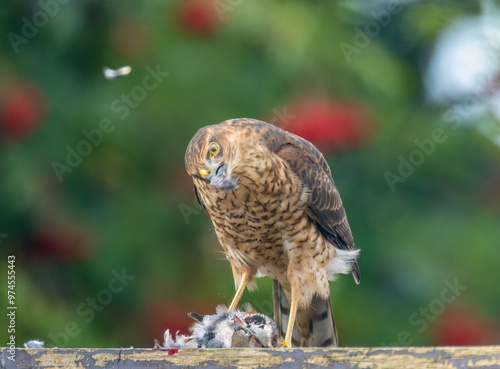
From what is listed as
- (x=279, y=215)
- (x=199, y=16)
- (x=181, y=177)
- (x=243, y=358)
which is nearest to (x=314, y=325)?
(x=279, y=215)

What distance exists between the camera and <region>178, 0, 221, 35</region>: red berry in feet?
14.1

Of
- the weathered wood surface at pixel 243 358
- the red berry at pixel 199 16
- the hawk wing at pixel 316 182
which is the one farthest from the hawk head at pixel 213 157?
the red berry at pixel 199 16

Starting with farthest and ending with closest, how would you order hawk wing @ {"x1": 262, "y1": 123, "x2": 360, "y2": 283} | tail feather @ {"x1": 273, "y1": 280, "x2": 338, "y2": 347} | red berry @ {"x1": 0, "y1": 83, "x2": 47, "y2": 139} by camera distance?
1. red berry @ {"x1": 0, "y1": 83, "x2": 47, "y2": 139}
2. tail feather @ {"x1": 273, "y1": 280, "x2": 338, "y2": 347}
3. hawk wing @ {"x1": 262, "y1": 123, "x2": 360, "y2": 283}

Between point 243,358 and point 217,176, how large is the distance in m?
0.93

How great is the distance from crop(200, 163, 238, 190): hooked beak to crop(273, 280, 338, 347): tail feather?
0.99 metres

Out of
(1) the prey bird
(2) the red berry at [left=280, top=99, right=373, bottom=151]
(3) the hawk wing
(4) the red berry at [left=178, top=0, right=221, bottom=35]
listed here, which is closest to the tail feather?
(1) the prey bird

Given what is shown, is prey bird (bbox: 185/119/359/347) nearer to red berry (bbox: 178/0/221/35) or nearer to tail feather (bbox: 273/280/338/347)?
tail feather (bbox: 273/280/338/347)

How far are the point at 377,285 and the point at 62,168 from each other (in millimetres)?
1820

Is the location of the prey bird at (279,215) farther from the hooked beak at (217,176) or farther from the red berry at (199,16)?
the red berry at (199,16)

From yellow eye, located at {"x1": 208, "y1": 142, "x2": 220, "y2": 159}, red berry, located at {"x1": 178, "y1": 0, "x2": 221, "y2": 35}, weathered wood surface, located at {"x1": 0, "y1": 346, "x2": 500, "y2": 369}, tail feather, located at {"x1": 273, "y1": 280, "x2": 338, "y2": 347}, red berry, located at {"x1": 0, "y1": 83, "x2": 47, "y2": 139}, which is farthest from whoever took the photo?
red berry, located at {"x1": 178, "y1": 0, "x2": 221, "y2": 35}

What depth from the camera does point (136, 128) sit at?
4363 millimetres

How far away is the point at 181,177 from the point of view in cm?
435

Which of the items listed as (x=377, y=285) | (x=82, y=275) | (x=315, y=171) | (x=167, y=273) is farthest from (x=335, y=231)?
(x=82, y=275)

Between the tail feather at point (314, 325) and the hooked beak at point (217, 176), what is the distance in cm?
99
